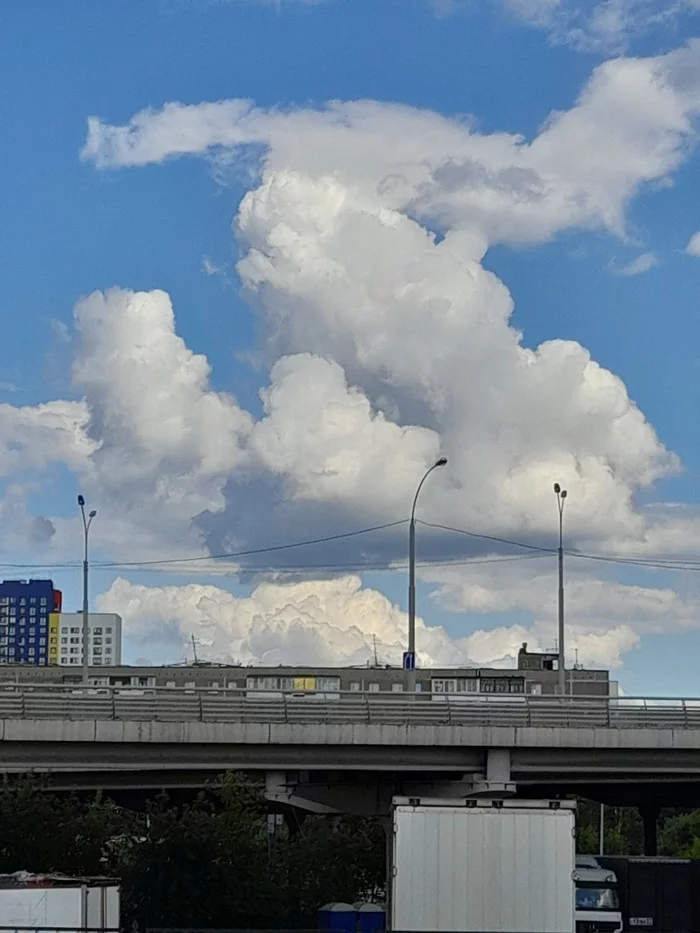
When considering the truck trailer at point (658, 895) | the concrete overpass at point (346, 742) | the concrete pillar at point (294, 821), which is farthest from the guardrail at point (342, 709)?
the concrete pillar at point (294, 821)

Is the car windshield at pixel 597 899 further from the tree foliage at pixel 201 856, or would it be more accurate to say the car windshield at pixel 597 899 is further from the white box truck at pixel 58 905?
the white box truck at pixel 58 905

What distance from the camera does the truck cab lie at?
39000mm

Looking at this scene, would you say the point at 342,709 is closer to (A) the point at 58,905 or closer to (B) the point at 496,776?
(B) the point at 496,776

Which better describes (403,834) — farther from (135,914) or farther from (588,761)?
(588,761)

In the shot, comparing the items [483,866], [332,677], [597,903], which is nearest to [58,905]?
[483,866]

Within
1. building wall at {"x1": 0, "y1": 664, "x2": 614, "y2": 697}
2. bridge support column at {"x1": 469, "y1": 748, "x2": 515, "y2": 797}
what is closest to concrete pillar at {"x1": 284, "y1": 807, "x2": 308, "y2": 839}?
bridge support column at {"x1": 469, "y1": 748, "x2": 515, "y2": 797}

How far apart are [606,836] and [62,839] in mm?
74056

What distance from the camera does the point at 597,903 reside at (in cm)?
3947

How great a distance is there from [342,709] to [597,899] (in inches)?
426

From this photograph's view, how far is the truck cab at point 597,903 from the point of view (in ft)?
128

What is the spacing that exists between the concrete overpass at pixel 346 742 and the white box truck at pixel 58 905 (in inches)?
486

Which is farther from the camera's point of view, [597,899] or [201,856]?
[201,856]

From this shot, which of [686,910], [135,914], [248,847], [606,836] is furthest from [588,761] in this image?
[606,836]

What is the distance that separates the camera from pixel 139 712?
45438 millimetres
